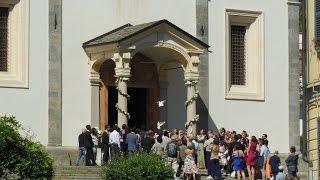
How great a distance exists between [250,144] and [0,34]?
10072 mm

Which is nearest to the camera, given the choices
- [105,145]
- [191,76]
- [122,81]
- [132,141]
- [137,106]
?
[132,141]

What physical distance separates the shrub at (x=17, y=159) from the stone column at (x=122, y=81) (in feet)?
37.4

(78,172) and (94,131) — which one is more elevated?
(94,131)

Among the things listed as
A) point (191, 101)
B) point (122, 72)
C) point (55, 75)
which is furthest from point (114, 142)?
point (191, 101)

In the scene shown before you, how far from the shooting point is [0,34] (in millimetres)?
44844

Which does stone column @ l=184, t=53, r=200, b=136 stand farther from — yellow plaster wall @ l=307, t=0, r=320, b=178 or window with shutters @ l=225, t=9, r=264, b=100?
yellow plaster wall @ l=307, t=0, r=320, b=178

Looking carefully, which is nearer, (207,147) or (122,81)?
(207,147)

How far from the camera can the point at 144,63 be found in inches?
1865

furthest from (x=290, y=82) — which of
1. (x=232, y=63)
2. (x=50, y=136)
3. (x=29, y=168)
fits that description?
(x=29, y=168)

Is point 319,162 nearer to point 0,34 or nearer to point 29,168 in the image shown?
point 0,34

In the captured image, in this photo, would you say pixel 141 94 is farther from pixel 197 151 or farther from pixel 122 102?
pixel 197 151

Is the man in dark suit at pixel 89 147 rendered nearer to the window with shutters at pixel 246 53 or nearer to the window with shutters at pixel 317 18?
the window with shutters at pixel 246 53

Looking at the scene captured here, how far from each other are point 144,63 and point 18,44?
211 inches

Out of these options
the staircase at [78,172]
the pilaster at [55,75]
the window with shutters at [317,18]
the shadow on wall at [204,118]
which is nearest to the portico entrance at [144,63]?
the pilaster at [55,75]
